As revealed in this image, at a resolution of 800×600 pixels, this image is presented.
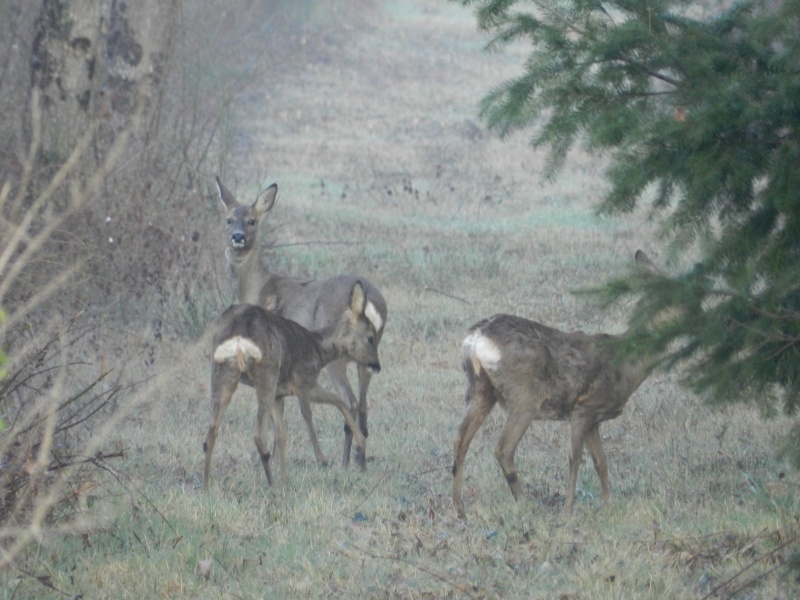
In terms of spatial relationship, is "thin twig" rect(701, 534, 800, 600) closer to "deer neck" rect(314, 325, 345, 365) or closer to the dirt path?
"deer neck" rect(314, 325, 345, 365)

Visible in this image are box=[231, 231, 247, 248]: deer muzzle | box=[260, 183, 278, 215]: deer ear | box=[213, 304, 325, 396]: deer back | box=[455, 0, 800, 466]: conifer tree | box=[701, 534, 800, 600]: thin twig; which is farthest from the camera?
box=[260, 183, 278, 215]: deer ear

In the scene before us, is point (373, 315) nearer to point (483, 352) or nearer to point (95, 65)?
point (483, 352)

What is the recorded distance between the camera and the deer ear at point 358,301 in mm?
9608

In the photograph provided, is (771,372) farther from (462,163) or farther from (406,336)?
(462,163)

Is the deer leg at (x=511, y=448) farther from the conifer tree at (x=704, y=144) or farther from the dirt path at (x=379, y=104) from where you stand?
the dirt path at (x=379, y=104)

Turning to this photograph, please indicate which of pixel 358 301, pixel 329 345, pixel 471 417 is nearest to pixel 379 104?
pixel 358 301

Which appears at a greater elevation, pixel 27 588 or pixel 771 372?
pixel 771 372

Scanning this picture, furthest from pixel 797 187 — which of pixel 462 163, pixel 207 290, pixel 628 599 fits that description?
pixel 462 163

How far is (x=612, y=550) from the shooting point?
6.49 metres

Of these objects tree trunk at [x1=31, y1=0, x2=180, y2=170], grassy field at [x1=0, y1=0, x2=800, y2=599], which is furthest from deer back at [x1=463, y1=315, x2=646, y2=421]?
tree trunk at [x1=31, y1=0, x2=180, y2=170]

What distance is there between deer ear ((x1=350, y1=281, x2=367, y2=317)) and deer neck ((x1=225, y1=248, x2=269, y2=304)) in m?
1.68

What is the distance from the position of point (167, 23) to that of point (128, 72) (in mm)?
679

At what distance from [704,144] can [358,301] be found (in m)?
4.40

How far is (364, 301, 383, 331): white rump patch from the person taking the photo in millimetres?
9766
